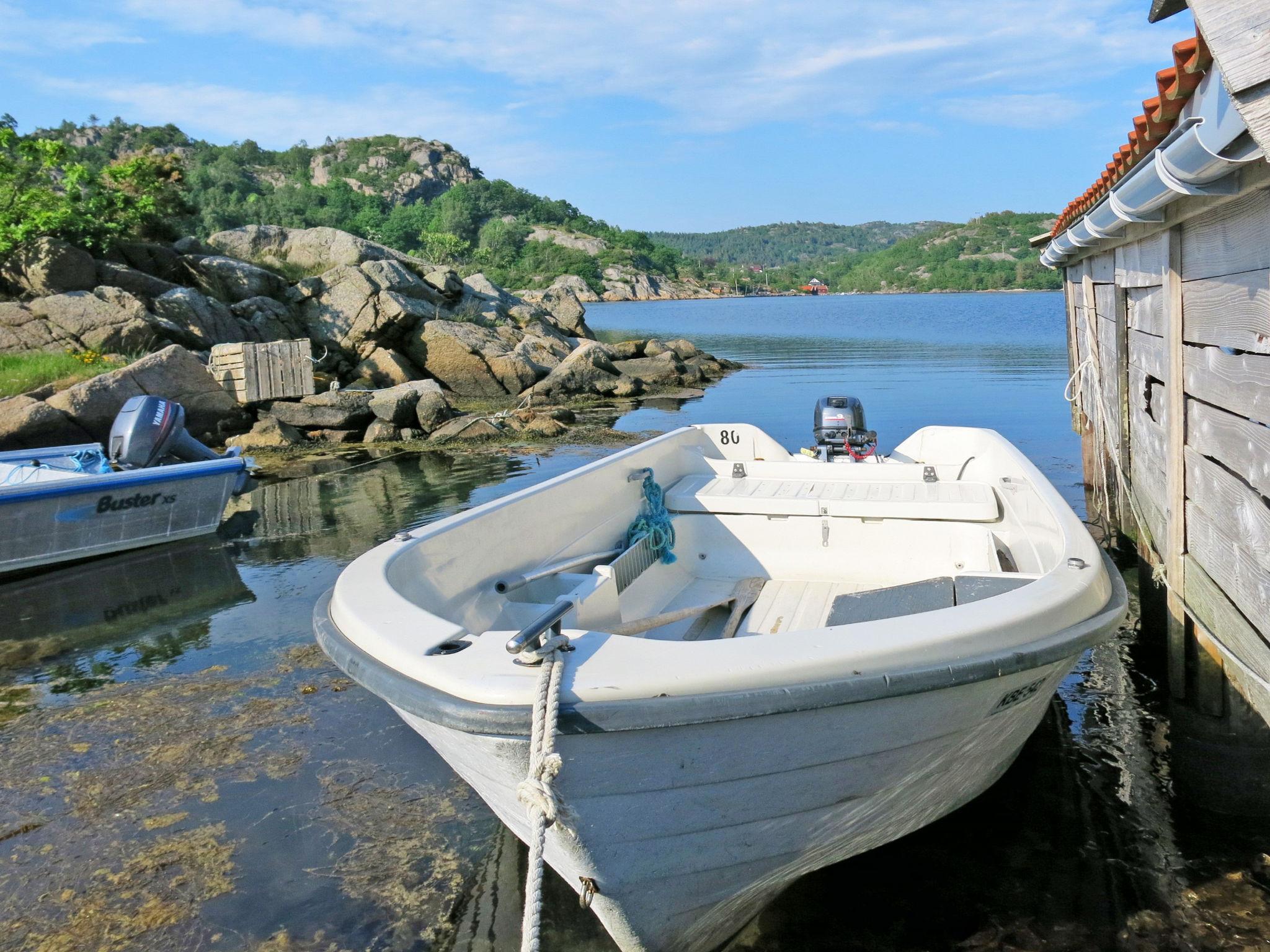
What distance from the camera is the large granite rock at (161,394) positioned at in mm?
12109

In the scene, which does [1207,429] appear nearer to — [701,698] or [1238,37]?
[1238,37]

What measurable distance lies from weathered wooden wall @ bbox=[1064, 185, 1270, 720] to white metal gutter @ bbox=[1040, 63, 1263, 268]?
180 mm

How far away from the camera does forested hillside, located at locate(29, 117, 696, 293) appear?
9800 centimetres

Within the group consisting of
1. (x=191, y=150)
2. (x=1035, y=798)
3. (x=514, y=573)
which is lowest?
(x=1035, y=798)

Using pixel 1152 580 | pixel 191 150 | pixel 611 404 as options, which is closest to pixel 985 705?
pixel 1152 580

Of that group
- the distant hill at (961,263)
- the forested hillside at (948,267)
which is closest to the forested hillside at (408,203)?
the forested hillside at (948,267)

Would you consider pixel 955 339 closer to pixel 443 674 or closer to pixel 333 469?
pixel 333 469

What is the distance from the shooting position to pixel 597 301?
394 ft

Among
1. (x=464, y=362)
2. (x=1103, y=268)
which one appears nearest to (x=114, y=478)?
(x=1103, y=268)

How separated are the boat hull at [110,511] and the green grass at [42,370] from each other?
5.22 meters

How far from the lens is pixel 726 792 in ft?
8.73

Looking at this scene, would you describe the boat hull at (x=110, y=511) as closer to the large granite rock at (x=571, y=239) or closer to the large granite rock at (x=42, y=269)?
the large granite rock at (x=42, y=269)

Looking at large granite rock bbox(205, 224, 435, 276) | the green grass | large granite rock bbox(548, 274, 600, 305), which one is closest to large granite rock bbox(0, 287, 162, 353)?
the green grass

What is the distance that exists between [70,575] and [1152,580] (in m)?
8.56
